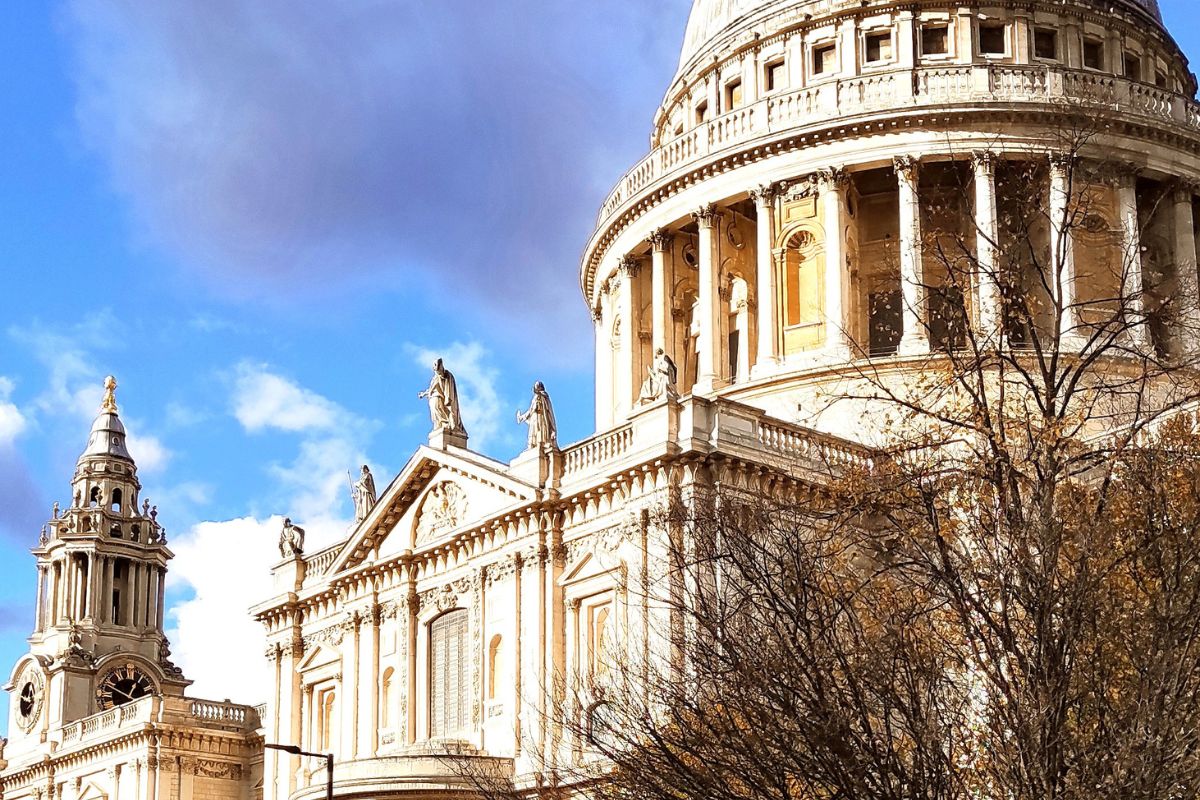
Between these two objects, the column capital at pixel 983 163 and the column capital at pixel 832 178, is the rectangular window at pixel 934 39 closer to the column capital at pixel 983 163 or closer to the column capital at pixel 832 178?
the column capital at pixel 832 178

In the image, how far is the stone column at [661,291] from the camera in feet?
205

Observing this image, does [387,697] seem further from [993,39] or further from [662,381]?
[993,39]

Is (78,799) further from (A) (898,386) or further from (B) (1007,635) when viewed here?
(B) (1007,635)

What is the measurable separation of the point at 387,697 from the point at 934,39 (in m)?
27.5

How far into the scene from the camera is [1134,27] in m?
65.6

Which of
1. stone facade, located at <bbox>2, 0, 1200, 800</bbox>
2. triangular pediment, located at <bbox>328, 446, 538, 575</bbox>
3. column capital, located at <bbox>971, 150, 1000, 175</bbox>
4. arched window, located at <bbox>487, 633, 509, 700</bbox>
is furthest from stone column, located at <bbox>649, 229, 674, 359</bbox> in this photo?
arched window, located at <bbox>487, 633, 509, 700</bbox>

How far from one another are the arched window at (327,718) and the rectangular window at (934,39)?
89.3 ft

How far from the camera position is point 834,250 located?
190 feet

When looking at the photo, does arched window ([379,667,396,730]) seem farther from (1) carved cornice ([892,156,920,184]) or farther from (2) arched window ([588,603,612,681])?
(1) carved cornice ([892,156,920,184])

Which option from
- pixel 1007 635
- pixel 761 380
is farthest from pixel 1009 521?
pixel 761 380

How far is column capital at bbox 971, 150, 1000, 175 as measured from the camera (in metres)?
56.3

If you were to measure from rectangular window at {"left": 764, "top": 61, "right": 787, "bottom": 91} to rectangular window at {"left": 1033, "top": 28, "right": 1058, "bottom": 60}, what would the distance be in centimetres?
821

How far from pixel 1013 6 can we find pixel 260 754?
3669 cm

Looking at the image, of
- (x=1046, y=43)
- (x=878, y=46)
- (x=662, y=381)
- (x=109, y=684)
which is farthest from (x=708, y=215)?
(x=109, y=684)
